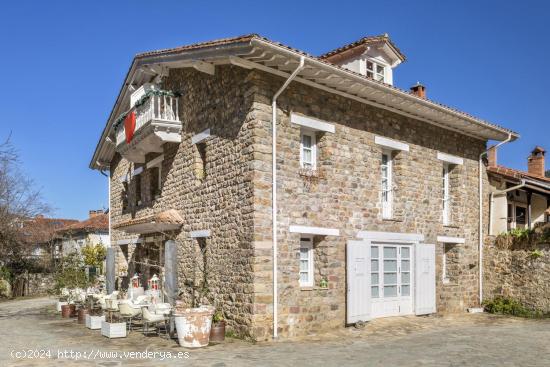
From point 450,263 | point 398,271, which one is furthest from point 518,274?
point 398,271

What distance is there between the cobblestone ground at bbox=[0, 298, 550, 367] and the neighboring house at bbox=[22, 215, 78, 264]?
13.0 metres

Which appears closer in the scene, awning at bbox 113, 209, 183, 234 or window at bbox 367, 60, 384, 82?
awning at bbox 113, 209, 183, 234

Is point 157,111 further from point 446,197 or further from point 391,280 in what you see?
point 446,197

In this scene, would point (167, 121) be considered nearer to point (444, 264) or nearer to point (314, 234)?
point (314, 234)

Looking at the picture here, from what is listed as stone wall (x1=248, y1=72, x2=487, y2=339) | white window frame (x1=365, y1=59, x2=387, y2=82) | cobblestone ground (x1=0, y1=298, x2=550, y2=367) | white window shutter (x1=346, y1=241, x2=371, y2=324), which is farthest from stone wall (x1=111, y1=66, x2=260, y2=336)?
white window frame (x1=365, y1=59, x2=387, y2=82)

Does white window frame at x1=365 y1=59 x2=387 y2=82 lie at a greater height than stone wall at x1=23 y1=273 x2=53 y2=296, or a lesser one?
greater

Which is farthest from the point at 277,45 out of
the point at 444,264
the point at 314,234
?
the point at 444,264

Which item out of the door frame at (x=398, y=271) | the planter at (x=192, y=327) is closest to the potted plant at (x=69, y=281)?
the planter at (x=192, y=327)

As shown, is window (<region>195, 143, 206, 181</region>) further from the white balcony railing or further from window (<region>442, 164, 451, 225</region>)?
window (<region>442, 164, 451, 225</region>)

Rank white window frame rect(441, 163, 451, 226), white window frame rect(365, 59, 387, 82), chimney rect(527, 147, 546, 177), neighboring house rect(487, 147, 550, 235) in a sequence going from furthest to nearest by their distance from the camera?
chimney rect(527, 147, 546, 177)
neighboring house rect(487, 147, 550, 235)
white window frame rect(441, 163, 451, 226)
white window frame rect(365, 59, 387, 82)

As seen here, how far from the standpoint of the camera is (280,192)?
1012 centimetres

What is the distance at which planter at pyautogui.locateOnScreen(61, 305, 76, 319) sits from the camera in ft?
44.6

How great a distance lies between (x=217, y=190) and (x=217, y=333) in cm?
292

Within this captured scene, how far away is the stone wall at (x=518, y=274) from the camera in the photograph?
13.7m
